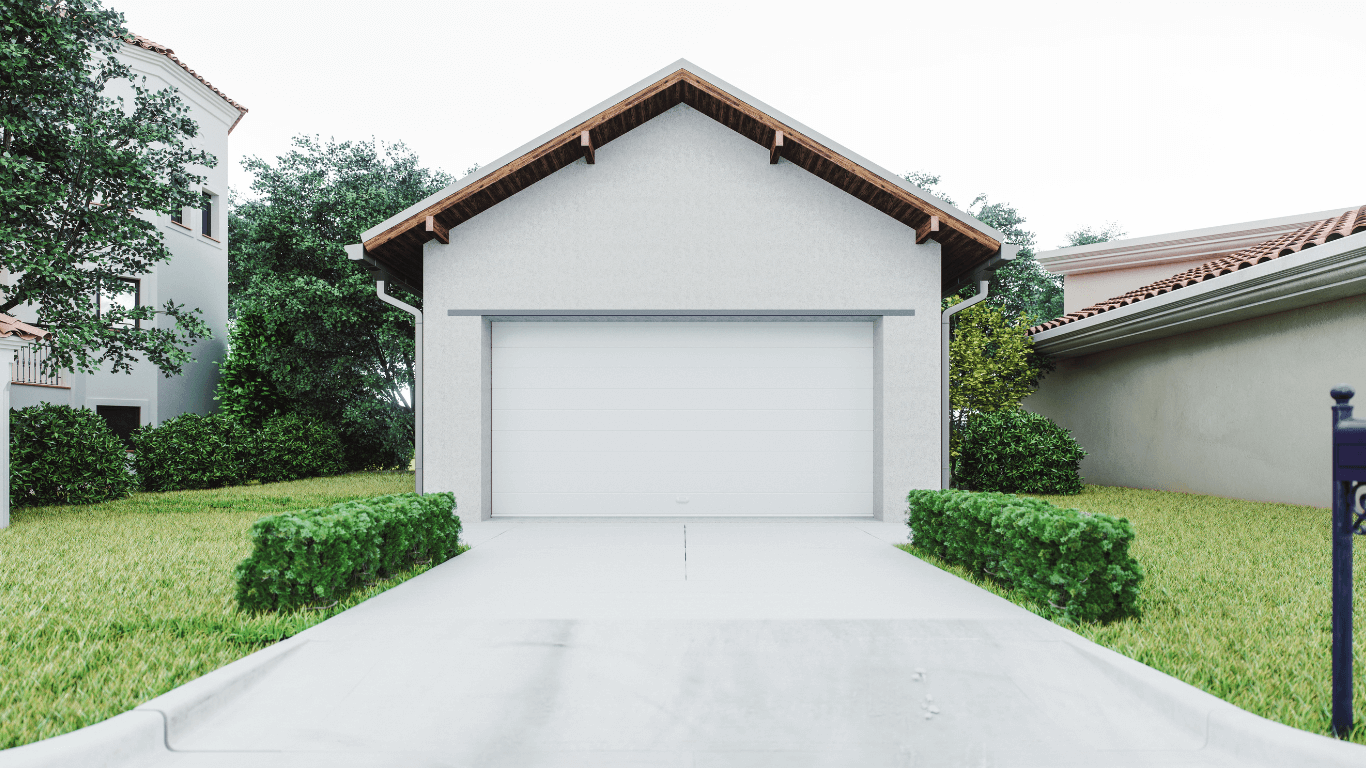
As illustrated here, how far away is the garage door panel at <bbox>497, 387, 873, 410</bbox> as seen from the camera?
931 cm

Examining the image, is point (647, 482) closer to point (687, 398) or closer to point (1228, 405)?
point (687, 398)

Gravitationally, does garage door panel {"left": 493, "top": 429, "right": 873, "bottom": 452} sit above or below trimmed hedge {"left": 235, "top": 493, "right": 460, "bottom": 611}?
above

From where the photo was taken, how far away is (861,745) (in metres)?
3.16

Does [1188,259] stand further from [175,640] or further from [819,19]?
[175,640]

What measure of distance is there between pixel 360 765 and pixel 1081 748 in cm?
315

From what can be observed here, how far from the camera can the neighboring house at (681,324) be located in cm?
897

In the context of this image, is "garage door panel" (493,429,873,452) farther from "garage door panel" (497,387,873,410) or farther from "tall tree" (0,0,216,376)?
"tall tree" (0,0,216,376)

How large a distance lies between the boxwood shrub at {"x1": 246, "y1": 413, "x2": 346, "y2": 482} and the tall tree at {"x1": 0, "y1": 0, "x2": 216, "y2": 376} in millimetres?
4432

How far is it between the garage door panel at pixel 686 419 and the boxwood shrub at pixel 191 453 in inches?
351

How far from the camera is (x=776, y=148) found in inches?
340

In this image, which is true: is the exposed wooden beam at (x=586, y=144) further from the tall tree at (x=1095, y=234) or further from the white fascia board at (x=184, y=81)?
the tall tree at (x=1095, y=234)

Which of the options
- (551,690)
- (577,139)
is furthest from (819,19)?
(551,690)

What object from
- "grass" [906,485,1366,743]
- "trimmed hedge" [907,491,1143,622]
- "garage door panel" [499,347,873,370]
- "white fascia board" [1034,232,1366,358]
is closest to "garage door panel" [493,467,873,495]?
"garage door panel" [499,347,873,370]

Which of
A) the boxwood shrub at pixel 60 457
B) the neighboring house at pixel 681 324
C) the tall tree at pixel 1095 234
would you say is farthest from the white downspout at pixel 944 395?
the tall tree at pixel 1095 234
